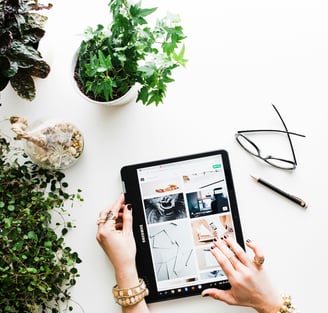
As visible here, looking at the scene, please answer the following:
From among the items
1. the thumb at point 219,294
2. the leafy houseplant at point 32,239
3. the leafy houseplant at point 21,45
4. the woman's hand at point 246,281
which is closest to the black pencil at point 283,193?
the woman's hand at point 246,281

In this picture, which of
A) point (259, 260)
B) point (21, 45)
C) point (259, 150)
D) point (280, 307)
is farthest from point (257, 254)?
point (21, 45)

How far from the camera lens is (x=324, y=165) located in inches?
41.3

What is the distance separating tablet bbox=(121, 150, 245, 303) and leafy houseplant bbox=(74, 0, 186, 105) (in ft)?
0.64

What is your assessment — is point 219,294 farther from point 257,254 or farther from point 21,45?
point 21,45

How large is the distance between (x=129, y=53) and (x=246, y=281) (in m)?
0.50

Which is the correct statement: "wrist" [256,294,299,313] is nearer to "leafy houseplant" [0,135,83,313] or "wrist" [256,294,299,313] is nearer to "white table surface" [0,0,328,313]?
"white table surface" [0,0,328,313]

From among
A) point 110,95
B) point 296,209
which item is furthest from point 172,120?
point 296,209

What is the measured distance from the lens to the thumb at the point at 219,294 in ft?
3.29

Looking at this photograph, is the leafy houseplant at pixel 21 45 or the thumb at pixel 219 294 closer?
the leafy houseplant at pixel 21 45

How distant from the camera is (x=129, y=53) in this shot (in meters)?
0.88

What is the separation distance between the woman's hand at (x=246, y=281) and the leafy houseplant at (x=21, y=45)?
50 centimetres

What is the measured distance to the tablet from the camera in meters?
1.04

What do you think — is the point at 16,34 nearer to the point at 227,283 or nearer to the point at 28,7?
the point at 28,7

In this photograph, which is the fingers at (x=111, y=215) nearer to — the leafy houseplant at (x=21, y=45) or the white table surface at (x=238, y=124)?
the white table surface at (x=238, y=124)
